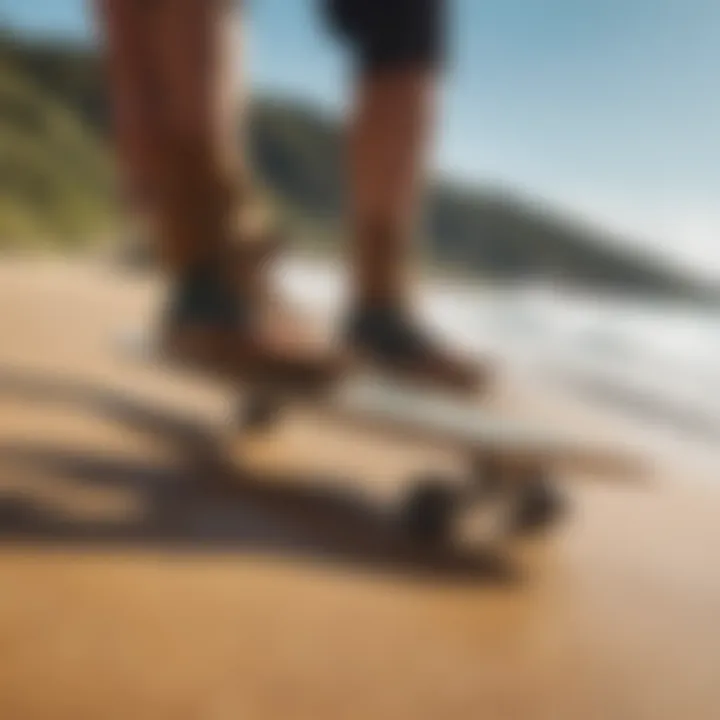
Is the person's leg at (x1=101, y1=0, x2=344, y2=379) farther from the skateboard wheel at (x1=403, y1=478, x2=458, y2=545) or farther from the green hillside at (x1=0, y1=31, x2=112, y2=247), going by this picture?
the skateboard wheel at (x1=403, y1=478, x2=458, y2=545)

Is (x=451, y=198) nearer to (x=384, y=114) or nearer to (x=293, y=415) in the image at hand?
(x=384, y=114)

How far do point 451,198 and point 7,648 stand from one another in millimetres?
468

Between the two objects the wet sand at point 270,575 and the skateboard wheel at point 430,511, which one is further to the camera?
the skateboard wheel at point 430,511

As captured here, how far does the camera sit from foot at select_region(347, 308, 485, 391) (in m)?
0.82

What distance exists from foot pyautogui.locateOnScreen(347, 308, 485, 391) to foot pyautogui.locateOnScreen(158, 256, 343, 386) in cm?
4

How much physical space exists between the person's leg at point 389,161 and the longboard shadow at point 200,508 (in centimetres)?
13

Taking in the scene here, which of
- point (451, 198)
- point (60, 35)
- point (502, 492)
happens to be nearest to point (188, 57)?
point (60, 35)

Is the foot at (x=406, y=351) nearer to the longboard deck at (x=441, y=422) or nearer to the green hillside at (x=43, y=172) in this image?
the longboard deck at (x=441, y=422)

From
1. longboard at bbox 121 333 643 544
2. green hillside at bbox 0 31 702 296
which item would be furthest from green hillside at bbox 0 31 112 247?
longboard at bbox 121 333 643 544

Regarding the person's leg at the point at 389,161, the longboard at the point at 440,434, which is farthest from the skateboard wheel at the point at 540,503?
the person's leg at the point at 389,161

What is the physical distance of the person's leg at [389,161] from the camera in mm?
811

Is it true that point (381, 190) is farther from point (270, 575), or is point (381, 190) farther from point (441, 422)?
point (270, 575)

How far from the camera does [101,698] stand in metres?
0.54

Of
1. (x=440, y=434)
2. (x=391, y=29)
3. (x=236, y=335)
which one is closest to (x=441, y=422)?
(x=440, y=434)
